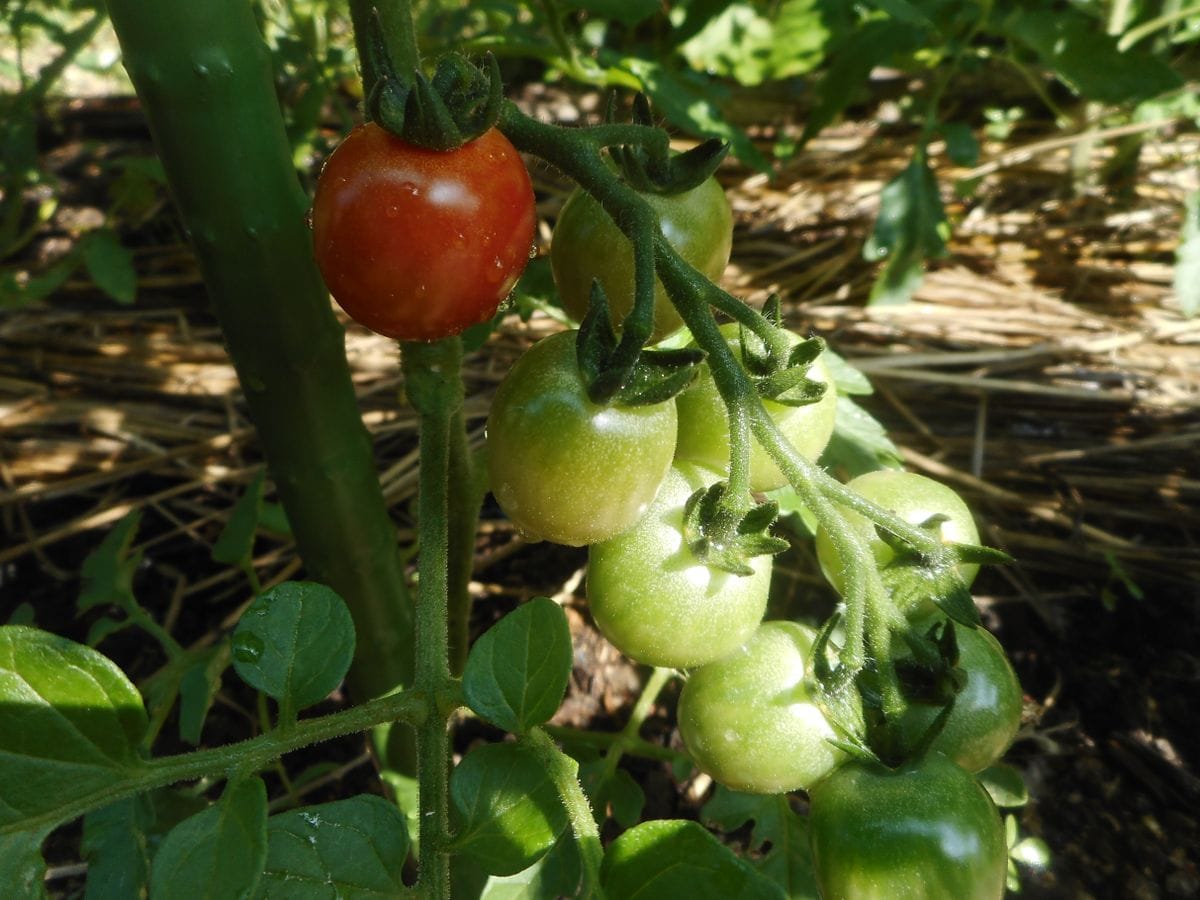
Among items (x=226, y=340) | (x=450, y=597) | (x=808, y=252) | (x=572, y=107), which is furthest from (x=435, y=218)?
(x=572, y=107)

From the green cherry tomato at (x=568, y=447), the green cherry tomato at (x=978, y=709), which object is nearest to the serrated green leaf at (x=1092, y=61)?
the green cherry tomato at (x=978, y=709)

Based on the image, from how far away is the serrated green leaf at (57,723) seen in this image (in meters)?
0.54

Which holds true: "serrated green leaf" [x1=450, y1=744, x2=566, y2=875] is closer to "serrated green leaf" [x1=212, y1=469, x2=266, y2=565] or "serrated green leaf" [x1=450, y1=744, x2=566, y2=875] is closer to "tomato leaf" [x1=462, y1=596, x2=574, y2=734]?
"tomato leaf" [x1=462, y1=596, x2=574, y2=734]

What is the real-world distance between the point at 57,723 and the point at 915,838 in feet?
1.82

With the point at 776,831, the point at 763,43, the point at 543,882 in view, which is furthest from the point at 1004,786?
the point at 763,43

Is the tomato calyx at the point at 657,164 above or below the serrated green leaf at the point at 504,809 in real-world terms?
above

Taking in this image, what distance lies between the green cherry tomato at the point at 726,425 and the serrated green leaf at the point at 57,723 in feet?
1.49

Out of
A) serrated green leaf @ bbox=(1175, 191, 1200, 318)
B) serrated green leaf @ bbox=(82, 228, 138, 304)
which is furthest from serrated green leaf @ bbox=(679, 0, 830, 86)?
serrated green leaf @ bbox=(82, 228, 138, 304)

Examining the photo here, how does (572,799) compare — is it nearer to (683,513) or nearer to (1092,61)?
(683,513)

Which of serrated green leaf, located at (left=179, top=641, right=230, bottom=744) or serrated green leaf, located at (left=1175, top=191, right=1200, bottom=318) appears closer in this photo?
serrated green leaf, located at (left=179, top=641, right=230, bottom=744)

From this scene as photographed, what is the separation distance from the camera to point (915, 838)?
2.11 feet

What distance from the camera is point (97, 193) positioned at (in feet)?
7.32

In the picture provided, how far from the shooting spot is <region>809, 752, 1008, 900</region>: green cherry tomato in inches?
25.5

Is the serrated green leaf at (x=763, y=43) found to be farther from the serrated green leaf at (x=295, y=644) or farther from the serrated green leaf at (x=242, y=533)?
the serrated green leaf at (x=295, y=644)
